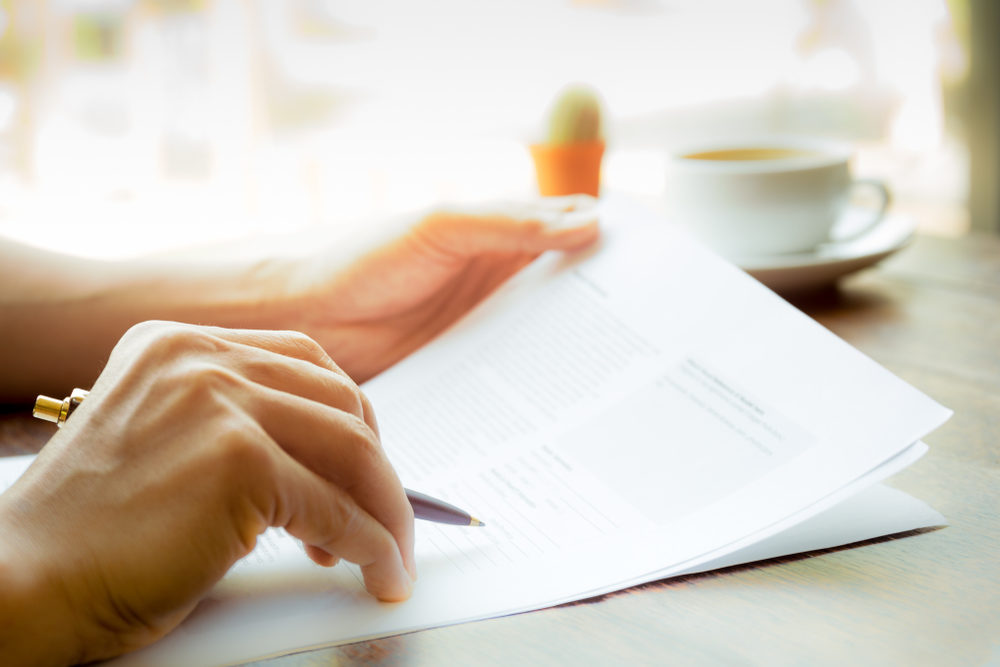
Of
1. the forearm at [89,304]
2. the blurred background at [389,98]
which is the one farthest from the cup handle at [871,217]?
the blurred background at [389,98]

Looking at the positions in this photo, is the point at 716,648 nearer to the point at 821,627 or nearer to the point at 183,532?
the point at 821,627

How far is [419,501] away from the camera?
46cm

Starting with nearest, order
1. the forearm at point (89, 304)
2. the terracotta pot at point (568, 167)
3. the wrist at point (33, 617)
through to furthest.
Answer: the wrist at point (33, 617) < the forearm at point (89, 304) < the terracotta pot at point (568, 167)

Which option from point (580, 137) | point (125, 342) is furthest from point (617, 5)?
point (125, 342)

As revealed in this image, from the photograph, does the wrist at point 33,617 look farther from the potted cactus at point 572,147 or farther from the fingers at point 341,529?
the potted cactus at point 572,147

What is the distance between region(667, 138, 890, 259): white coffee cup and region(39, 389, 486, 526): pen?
1.57 feet

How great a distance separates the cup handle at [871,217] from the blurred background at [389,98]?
1.84m

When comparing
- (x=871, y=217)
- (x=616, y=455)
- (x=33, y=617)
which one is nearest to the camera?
(x=33, y=617)

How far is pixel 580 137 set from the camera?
106 centimetres

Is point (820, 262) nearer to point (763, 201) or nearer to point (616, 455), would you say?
point (763, 201)

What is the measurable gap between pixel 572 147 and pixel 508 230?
0.33 m

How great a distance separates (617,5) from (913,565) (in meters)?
3.64

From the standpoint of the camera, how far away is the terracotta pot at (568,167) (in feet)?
3.35

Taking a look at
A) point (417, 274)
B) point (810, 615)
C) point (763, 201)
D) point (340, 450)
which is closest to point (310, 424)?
point (340, 450)
